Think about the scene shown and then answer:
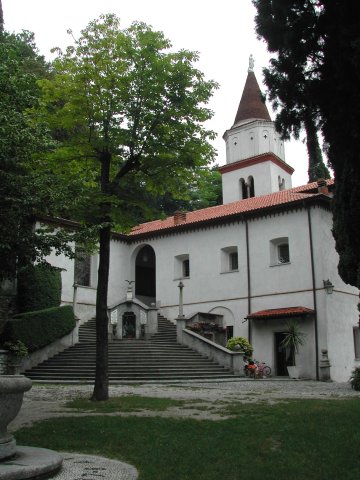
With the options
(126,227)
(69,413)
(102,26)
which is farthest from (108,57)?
(69,413)

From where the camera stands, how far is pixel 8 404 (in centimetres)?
656

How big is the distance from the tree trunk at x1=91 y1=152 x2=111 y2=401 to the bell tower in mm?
25719

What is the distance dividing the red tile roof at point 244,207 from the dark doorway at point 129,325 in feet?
14.5

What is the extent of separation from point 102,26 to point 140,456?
33.7 feet

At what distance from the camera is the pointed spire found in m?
40.1

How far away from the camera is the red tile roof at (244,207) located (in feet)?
84.7

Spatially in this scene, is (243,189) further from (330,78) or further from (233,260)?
(330,78)

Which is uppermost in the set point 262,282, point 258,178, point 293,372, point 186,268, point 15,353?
point 258,178

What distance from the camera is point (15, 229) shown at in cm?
1139

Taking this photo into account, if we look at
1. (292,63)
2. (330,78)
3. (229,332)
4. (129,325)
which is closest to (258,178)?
(229,332)

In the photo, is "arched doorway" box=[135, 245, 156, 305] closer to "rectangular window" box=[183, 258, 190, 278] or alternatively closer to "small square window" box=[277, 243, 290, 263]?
"rectangular window" box=[183, 258, 190, 278]

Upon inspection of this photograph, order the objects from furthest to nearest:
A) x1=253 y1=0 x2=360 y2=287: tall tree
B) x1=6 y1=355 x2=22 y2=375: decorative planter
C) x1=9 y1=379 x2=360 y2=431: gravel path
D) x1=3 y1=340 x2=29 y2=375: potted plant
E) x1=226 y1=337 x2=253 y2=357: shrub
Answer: x1=226 y1=337 x2=253 y2=357: shrub, x1=3 y1=340 x2=29 y2=375: potted plant, x1=6 y1=355 x2=22 y2=375: decorative planter, x1=9 y1=379 x2=360 y2=431: gravel path, x1=253 y1=0 x2=360 y2=287: tall tree

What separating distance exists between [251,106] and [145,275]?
16459 mm

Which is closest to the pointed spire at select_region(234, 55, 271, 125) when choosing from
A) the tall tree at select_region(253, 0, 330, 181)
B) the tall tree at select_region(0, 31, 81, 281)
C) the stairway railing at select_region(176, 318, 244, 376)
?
the stairway railing at select_region(176, 318, 244, 376)
